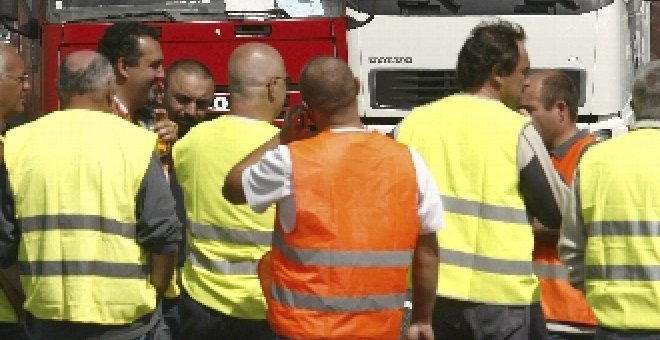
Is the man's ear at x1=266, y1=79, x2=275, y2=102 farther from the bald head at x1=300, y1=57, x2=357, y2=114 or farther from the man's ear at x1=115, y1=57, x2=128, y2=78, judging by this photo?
the bald head at x1=300, y1=57, x2=357, y2=114

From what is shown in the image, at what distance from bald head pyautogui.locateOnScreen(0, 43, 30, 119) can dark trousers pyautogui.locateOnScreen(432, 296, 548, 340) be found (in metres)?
1.92

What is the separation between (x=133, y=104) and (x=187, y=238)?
24.1 inches

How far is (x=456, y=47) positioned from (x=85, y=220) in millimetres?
5140

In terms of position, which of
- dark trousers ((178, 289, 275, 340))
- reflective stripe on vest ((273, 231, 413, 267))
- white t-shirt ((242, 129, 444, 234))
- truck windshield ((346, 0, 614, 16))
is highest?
truck windshield ((346, 0, 614, 16))

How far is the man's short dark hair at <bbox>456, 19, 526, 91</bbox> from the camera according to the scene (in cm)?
620

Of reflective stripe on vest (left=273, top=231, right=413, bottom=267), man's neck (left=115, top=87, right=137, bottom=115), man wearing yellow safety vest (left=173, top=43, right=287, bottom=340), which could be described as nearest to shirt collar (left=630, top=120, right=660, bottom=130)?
reflective stripe on vest (left=273, top=231, right=413, bottom=267)

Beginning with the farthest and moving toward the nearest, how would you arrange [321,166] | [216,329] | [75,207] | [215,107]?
[215,107] < [216,329] < [75,207] < [321,166]

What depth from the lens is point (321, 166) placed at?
5.32 metres

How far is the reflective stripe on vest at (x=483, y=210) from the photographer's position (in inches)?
235

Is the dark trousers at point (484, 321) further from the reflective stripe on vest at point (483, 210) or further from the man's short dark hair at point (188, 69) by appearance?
the man's short dark hair at point (188, 69)

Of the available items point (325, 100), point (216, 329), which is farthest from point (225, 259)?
point (325, 100)

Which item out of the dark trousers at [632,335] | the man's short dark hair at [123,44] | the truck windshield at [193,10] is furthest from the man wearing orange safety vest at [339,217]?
the truck windshield at [193,10]

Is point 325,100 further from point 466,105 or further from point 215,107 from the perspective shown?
point 215,107

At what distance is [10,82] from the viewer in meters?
6.49
